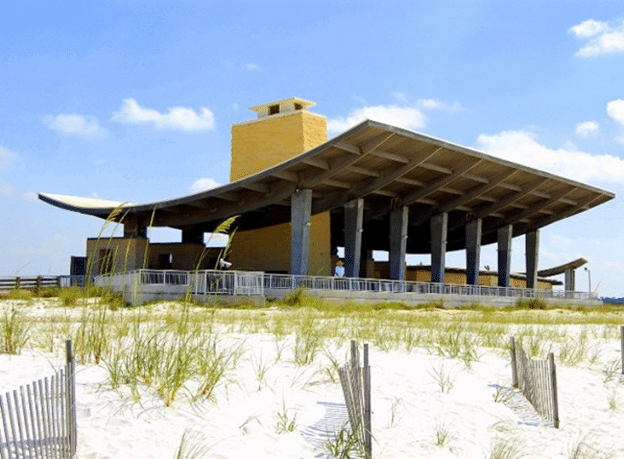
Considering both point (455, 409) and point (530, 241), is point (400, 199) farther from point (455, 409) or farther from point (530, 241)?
point (455, 409)

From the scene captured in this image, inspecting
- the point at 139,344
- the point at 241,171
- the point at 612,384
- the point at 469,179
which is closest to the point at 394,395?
the point at 139,344

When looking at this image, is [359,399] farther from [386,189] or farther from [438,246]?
[438,246]

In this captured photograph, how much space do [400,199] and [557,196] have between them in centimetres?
1058

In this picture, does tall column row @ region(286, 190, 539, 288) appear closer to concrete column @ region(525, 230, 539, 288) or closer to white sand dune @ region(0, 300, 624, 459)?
concrete column @ region(525, 230, 539, 288)

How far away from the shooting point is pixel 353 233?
3178cm

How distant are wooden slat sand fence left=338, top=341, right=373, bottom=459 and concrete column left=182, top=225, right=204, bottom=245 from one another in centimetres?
3435

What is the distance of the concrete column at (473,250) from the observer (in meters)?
40.5

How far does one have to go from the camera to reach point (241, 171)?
121 feet

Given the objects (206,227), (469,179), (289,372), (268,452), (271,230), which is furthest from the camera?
(206,227)

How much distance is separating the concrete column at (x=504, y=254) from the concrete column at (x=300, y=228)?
1946 cm

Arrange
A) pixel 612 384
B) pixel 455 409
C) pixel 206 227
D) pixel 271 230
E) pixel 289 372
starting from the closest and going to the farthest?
pixel 455 409
pixel 289 372
pixel 612 384
pixel 271 230
pixel 206 227

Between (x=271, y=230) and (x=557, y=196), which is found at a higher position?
(x=557, y=196)

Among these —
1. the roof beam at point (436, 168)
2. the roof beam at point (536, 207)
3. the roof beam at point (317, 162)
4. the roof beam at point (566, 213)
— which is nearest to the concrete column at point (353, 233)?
the roof beam at point (436, 168)

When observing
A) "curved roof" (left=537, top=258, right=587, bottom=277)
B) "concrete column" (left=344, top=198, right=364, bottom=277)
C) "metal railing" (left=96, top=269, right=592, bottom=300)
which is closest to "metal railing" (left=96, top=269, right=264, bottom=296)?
"metal railing" (left=96, top=269, right=592, bottom=300)
